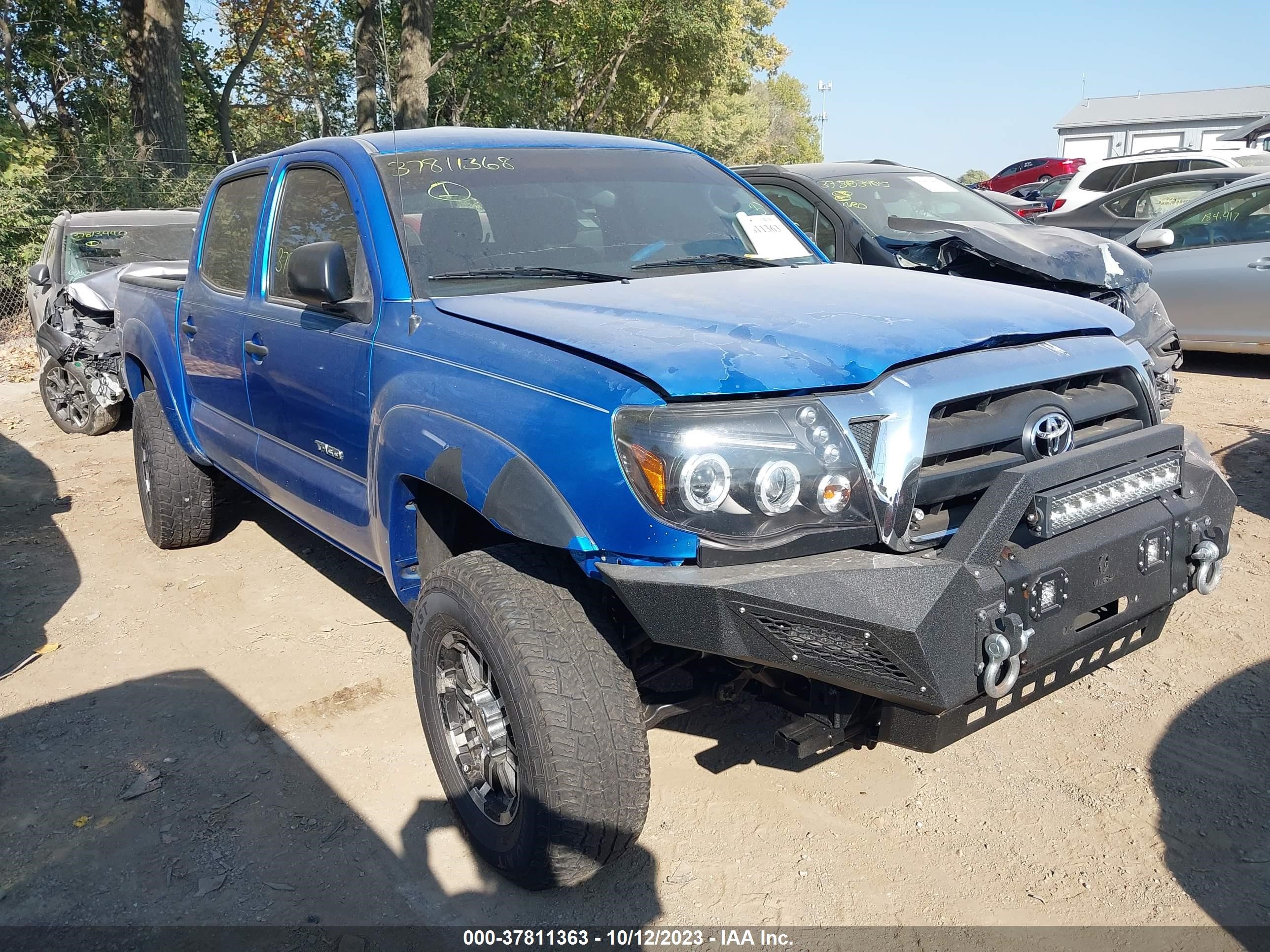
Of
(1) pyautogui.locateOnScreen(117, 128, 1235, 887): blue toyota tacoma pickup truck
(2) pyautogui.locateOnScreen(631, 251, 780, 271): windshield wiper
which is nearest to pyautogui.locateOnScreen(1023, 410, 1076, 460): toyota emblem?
(1) pyautogui.locateOnScreen(117, 128, 1235, 887): blue toyota tacoma pickup truck

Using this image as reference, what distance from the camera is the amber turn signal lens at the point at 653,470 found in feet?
7.34

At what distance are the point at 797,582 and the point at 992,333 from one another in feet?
2.96

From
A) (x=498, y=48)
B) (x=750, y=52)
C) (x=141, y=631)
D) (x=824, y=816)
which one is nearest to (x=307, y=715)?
(x=141, y=631)

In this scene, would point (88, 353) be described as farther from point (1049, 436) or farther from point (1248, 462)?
point (1248, 462)

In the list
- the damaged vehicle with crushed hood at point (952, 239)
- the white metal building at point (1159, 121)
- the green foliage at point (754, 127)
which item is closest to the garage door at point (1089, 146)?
the white metal building at point (1159, 121)

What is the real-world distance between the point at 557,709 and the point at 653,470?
24.1 inches

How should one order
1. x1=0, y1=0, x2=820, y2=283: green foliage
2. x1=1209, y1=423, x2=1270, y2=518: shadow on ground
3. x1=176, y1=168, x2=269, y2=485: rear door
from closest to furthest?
x1=176, y1=168, x2=269, y2=485: rear door < x1=1209, y1=423, x2=1270, y2=518: shadow on ground < x1=0, y1=0, x2=820, y2=283: green foliage

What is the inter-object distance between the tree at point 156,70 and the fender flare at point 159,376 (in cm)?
1166

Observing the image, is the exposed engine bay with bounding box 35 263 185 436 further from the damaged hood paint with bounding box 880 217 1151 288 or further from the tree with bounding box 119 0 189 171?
the tree with bounding box 119 0 189 171

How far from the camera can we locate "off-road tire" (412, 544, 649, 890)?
242 cm

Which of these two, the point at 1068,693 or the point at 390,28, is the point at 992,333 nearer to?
the point at 1068,693

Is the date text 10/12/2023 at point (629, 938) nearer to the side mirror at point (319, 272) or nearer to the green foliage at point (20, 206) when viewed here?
the side mirror at point (319, 272)

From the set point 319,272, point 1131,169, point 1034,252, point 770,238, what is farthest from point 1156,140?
point 319,272

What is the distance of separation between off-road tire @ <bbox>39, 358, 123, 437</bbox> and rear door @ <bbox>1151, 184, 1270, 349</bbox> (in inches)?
320
